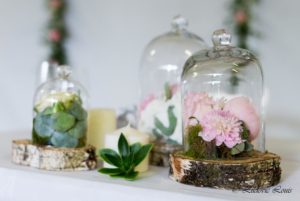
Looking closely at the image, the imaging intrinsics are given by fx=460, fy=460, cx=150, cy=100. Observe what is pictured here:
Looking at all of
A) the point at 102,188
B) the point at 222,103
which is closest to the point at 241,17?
the point at 222,103

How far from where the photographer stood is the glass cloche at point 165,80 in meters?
0.86

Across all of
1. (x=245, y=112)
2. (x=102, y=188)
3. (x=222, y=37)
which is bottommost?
(x=102, y=188)

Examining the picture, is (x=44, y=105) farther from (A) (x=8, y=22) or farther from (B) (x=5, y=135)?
(A) (x=8, y=22)

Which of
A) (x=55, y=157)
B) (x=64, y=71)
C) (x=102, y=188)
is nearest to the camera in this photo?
(x=102, y=188)

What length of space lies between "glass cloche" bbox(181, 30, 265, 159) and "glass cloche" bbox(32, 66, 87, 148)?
0.18 metres

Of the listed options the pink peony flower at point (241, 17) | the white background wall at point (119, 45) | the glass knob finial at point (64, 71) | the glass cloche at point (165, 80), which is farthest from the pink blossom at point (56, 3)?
the glass knob finial at point (64, 71)

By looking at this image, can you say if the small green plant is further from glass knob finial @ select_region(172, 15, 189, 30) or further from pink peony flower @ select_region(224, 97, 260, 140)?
glass knob finial @ select_region(172, 15, 189, 30)

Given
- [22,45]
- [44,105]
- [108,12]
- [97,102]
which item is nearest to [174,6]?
[108,12]

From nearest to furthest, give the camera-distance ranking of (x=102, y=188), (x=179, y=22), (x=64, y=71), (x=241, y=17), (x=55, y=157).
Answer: (x=102, y=188) → (x=55, y=157) → (x=64, y=71) → (x=179, y=22) → (x=241, y=17)

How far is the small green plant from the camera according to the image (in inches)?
27.1

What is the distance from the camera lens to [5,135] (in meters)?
1.08

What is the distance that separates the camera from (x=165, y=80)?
3.37 ft

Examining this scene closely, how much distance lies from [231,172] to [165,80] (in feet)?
1.42

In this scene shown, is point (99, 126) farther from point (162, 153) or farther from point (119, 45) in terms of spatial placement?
point (119, 45)
